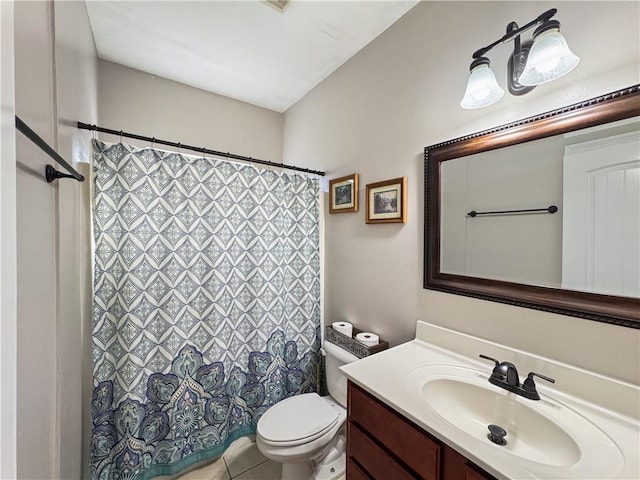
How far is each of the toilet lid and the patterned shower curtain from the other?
1.03 ft

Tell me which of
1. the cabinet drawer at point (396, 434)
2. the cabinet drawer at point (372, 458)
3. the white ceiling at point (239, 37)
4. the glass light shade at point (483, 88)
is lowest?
the cabinet drawer at point (372, 458)

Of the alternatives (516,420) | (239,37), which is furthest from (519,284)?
(239,37)

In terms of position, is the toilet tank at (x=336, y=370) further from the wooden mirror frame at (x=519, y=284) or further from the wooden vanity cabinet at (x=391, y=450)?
the wooden mirror frame at (x=519, y=284)

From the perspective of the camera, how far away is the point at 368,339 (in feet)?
5.08

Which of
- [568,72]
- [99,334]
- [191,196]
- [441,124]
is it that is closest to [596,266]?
[568,72]

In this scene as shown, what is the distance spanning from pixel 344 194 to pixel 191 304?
1.18 meters

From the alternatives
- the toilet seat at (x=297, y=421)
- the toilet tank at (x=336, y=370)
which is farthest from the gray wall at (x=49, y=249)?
the toilet tank at (x=336, y=370)

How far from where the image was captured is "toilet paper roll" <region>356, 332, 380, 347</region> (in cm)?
152

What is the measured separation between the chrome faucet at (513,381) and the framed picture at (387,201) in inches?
30.9

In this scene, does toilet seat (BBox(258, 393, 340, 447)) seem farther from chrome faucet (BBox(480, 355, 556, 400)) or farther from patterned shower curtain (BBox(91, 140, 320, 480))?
chrome faucet (BBox(480, 355, 556, 400))

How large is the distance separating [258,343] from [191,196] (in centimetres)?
101

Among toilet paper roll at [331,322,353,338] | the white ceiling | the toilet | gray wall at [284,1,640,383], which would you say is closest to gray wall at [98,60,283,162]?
the white ceiling

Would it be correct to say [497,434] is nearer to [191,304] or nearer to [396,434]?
[396,434]

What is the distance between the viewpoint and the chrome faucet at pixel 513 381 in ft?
2.95
